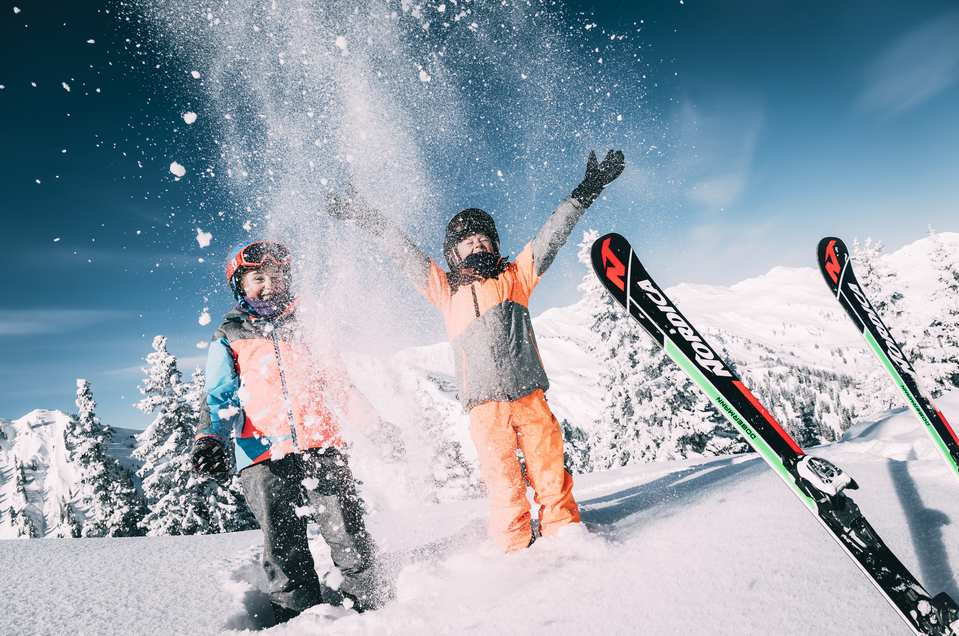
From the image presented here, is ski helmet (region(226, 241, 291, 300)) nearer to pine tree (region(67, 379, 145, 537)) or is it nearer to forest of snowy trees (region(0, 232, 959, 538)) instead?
forest of snowy trees (region(0, 232, 959, 538))

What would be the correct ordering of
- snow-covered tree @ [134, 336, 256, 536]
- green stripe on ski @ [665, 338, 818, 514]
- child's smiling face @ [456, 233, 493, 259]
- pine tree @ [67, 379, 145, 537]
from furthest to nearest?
pine tree @ [67, 379, 145, 537] < snow-covered tree @ [134, 336, 256, 536] < child's smiling face @ [456, 233, 493, 259] < green stripe on ski @ [665, 338, 818, 514]

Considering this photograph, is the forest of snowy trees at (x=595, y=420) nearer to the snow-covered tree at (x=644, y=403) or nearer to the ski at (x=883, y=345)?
the snow-covered tree at (x=644, y=403)

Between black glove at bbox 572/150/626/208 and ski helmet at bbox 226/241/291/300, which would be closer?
ski helmet at bbox 226/241/291/300

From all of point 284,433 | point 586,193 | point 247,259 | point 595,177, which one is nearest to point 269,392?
point 284,433

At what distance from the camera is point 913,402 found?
9.30ft

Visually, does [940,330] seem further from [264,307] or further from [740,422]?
[264,307]

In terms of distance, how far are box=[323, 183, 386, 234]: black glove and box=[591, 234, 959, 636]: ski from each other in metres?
1.74

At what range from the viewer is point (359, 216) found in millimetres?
3260

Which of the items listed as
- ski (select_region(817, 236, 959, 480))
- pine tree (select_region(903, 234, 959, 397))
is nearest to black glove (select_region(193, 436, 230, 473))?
ski (select_region(817, 236, 959, 480))

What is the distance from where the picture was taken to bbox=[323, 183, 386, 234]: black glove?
3244 mm

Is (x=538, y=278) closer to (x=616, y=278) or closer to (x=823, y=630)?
(x=616, y=278)

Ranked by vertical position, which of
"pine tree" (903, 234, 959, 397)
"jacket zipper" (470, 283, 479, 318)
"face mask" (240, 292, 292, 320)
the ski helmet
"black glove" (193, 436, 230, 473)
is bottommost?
"pine tree" (903, 234, 959, 397)

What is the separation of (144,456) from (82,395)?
201 inches

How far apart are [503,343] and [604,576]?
1.56 metres
